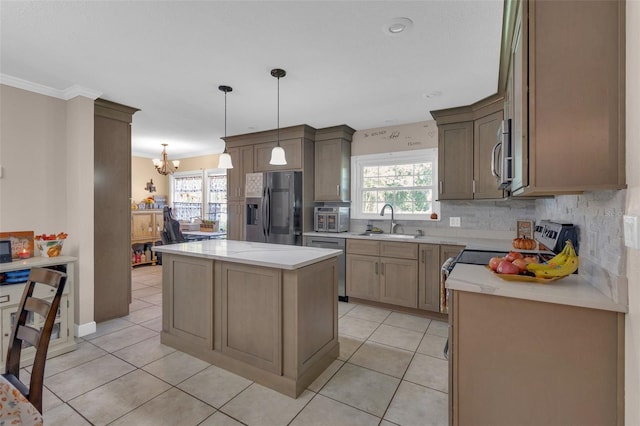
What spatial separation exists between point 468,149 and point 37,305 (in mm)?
3876

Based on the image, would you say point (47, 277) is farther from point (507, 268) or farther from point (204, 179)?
point (204, 179)

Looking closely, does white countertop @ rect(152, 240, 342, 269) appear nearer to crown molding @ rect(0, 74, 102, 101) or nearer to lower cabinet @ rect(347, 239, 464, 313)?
lower cabinet @ rect(347, 239, 464, 313)

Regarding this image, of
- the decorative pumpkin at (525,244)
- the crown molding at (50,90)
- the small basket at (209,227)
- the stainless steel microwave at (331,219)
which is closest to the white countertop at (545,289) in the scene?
the decorative pumpkin at (525,244)

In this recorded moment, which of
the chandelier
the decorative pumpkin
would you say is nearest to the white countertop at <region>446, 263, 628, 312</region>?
the decorative pumpkin

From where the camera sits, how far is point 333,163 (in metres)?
4.42

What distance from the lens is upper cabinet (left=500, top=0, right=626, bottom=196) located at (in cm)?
113

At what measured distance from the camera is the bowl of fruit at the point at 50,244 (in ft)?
8.99

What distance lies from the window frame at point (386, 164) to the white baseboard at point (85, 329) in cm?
339

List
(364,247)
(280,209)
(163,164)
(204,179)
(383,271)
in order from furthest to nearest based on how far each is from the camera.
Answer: (204,179) < (163,164) < (280,209) < (364,247) < (383,271)

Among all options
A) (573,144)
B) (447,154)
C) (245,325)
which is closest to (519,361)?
(573,144)

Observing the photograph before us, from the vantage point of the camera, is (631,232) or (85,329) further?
(85,329)

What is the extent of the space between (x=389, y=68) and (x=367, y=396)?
2.55 meters

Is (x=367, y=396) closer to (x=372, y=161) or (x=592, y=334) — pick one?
(x=592, y=334)

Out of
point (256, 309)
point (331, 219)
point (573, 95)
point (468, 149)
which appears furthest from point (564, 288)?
point (331, 219)
